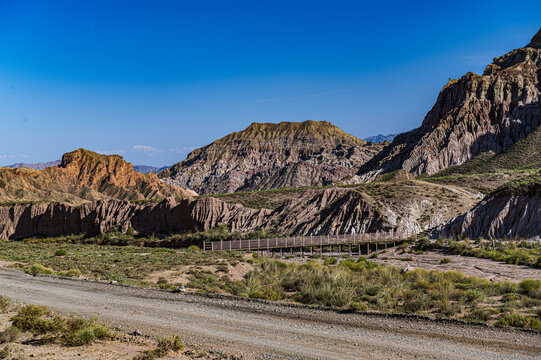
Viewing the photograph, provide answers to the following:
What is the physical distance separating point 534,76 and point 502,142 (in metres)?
25.7

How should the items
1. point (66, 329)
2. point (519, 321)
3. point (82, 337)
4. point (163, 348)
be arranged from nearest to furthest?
1. point (163, 348)
2. point (82, 337)
3. point (66, 329)
4. point (519, 321)

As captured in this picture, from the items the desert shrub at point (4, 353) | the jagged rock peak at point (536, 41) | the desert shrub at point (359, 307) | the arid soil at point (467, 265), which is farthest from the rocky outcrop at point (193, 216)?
the jagged rock peak at point (536, 41)

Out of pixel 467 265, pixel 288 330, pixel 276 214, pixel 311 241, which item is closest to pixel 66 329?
pixel 288 330

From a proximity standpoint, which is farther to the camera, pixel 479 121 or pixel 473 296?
pixel 479 121

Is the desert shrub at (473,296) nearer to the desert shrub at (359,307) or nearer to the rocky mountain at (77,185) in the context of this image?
the desert shrub at (359,307)

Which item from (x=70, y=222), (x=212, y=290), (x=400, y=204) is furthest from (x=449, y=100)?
(x=212, y=290)

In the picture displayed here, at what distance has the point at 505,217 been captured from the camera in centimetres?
4103

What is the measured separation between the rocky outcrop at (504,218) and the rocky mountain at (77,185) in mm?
124088

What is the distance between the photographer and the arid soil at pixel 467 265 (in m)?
25.4

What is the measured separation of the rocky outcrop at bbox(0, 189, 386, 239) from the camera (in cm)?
5231

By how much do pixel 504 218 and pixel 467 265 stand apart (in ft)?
44.8

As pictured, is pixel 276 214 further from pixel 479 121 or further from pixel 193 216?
pixel 479 121

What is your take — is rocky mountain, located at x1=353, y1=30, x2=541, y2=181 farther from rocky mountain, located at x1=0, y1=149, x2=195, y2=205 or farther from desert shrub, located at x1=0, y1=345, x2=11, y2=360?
desert shrub, located at x1=0, y1=345, x2=11, y2=360

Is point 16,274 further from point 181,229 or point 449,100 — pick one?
point 449,100
